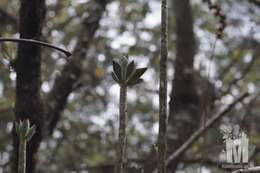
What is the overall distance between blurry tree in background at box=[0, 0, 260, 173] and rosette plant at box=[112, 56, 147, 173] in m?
1.06

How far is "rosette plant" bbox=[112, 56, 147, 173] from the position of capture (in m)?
0.68

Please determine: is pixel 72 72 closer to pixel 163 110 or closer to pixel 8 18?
pixel 8 18

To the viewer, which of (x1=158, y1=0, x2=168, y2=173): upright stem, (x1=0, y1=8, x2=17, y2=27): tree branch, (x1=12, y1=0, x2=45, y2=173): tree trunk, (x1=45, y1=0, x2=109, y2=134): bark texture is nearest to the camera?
(x1=158, y1=0, x2=168, y2=173): upright stem

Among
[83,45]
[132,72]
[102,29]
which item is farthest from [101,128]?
[132,72]

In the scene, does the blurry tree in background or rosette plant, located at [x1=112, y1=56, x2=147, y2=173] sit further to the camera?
the blurry tree in background

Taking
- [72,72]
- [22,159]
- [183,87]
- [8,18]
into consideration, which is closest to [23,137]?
[22,159]

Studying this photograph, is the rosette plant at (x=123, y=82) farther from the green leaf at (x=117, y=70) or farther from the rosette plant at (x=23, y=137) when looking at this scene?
the rosette plant at (x=23, y=137)

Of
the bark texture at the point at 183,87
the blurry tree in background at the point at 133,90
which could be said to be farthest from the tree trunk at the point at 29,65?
the bark texture at the point at 183,87

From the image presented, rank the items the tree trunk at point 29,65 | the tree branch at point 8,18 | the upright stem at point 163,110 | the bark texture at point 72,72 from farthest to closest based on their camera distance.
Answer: the tree branch at point 8,18 → the bark texture at point 72,72 → the tree trunk at point 29,65 → the upright stem at point 163,110

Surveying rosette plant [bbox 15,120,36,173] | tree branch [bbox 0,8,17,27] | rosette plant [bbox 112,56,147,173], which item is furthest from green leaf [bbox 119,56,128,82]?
tree branch [bbox 0,8,17,27]

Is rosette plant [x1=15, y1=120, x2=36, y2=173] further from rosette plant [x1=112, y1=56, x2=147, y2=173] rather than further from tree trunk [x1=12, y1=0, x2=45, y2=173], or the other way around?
tree trunk [x1=12, y1=0, x2=45, y2=173]

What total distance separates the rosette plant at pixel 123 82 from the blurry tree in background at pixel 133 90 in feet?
3.47

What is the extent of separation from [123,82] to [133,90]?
301cm

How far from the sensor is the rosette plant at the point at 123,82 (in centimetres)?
68
